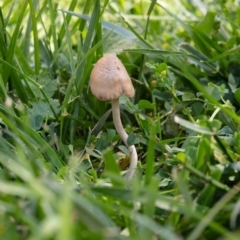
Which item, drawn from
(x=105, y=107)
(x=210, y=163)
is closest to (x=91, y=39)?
(x=105, y=107)

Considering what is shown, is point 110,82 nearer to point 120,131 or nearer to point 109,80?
point 109,80

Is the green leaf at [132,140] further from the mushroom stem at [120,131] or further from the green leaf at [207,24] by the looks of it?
the green leaf at [207,24]

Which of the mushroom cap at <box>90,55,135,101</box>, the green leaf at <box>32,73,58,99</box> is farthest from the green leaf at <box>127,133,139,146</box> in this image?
the green leaf at <box>32,73,58,99</box>

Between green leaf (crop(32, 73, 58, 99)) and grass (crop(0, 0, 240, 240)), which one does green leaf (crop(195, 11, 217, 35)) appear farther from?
green leaf (crop(32, 73, 58, 99))

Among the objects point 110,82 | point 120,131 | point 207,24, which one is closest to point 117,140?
point 120,131

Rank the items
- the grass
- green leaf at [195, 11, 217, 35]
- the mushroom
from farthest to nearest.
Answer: green leaf at [195, 11, 217, 35]
the mushroom
the grass

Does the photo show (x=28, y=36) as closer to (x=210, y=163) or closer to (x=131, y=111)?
(x=131, y=111)

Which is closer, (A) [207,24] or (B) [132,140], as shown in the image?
(B) [132,140]

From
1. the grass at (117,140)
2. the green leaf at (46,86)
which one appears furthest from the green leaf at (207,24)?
the green leaf at (46,86)
